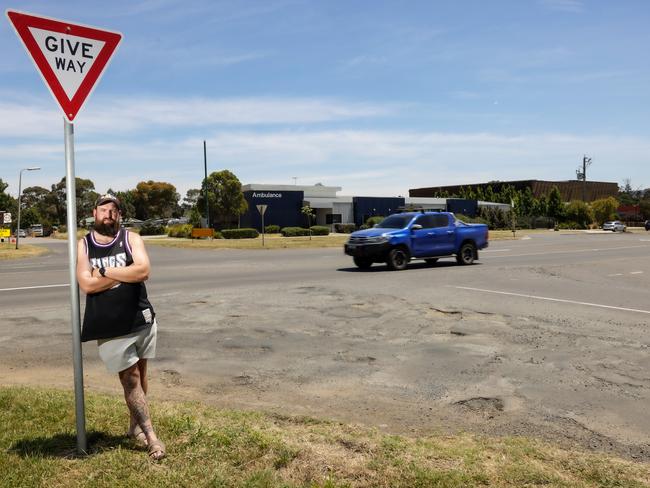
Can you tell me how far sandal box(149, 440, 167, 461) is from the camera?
377cm

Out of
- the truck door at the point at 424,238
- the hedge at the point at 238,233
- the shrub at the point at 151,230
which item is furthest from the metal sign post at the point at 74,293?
the shrub at the point at 151,230

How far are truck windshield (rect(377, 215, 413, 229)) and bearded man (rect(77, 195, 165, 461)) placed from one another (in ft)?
50.9

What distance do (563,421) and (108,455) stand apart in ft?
12.0

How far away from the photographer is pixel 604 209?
81.4 m

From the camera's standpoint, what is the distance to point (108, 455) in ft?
12.6

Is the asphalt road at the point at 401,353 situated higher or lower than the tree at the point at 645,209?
lower

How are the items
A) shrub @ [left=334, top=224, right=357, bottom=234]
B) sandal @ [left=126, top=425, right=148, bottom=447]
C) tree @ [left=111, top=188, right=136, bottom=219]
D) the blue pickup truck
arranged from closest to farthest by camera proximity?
1. sandal @ [left=126, top=425, right=148, bottom=447]
2. the blue pickup truck
3. shrub @ [left=334, top=224, right=357, bottom=234]
4. tree @ [left=111, top=188, right=136, bottom=219]

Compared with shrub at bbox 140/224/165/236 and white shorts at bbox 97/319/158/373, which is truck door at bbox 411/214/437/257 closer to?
white shorts at bbox 97/319/158/373

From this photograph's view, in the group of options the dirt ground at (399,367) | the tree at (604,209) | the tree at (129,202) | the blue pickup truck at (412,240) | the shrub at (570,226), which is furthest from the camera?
the tree at (129,202)

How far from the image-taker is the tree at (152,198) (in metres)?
128

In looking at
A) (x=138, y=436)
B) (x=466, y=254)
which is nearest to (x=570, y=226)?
(x=466, y=254)

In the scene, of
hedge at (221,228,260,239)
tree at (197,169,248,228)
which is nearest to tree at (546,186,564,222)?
tree at (197,169,248,228)

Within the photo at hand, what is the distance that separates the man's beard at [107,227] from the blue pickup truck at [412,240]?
14715 millimetres

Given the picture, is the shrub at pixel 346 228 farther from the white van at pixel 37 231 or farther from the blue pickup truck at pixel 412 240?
the white van at pixel 37 231
